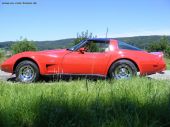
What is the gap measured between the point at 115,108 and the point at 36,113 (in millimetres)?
893

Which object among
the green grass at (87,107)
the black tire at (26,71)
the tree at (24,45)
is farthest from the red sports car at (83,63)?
the tree at (24,45)

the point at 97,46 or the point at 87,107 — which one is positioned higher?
the point at 97,46

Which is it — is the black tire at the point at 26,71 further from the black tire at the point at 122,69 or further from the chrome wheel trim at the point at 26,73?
the black tire at the point at 122,69

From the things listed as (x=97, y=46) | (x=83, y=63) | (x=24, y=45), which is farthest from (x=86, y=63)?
(x=24, y=45)

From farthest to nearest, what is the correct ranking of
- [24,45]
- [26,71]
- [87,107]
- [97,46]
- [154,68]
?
[24,45] < [97,46] < [154,68] < [26,71] < [87,107]

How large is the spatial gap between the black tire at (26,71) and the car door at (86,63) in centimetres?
71

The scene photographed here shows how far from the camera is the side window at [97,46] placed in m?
9.98

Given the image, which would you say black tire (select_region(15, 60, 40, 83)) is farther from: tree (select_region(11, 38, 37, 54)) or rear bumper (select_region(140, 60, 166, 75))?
tree (select_region(11, 38, 37, 54))

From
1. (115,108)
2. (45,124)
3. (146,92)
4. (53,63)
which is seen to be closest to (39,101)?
(45,124)

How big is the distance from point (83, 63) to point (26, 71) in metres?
1.45

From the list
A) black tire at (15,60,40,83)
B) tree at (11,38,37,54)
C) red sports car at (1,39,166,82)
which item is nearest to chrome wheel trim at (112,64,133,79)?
red sports car at (1,39,166,82)

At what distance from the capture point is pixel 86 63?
9773 millimetres

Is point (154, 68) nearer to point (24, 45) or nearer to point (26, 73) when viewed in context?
point (26, 73)

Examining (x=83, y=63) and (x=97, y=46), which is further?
(x=97, y=46)
